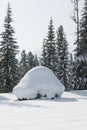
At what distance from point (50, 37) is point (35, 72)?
74.0ft

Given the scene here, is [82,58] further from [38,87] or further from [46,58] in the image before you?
[38,87]

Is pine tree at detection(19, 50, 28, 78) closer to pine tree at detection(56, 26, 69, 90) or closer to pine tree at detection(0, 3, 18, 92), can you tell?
pine tree at detection(56, 26, 69, 90)

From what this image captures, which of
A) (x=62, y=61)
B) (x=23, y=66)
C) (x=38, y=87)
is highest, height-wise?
(x=62, y=61)

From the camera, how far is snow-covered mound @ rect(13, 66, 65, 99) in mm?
16688

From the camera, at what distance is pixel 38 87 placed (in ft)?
55.7

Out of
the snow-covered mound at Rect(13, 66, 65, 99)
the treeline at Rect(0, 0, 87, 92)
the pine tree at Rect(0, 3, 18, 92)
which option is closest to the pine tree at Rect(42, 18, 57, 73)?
the treeline at Rect(0, 0, 87, 92)

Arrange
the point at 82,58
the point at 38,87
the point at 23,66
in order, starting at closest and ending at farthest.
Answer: the point at 38,87, the point at 82,58, the point at 23,66

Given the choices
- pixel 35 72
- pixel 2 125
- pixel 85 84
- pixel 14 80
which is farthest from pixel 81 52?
pixel 2 125

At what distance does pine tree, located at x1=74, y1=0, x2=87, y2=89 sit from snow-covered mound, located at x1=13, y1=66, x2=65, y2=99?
527 inches

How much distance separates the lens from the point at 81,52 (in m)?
30.3

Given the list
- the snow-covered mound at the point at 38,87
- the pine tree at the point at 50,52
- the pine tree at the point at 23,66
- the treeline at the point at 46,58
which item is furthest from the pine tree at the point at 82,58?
the pine tree at the point at 23,66

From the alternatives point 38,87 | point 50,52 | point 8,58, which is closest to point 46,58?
point 50,52

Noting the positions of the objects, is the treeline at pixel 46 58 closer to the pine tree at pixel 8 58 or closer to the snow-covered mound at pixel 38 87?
the pine tree at pixel 8 58

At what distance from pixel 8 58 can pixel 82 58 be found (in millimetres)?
8738
